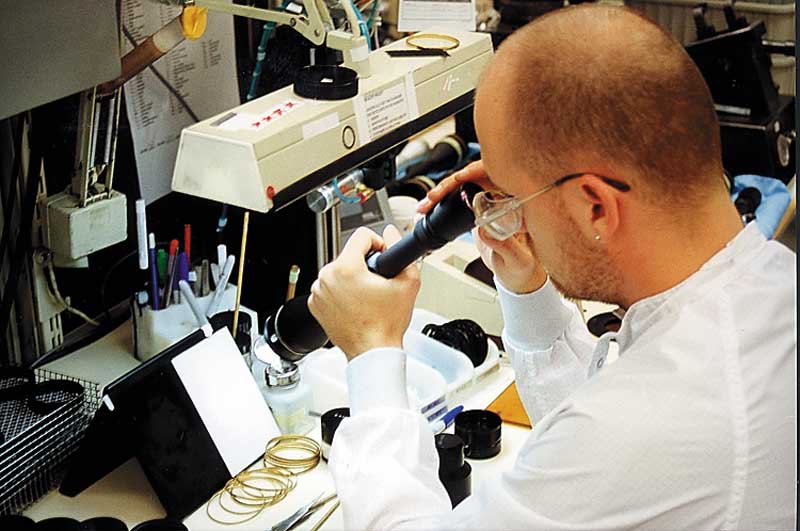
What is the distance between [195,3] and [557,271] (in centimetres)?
63

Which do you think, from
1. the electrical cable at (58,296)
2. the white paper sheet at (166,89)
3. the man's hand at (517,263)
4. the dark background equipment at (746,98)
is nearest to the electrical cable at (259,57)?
the white paper sheet at (166,89)

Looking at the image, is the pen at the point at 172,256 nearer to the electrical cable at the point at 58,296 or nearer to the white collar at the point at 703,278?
the electrical cable at the point at 58,296

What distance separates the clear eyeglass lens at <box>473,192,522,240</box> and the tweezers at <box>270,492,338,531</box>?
48cm

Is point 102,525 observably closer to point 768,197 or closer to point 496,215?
point 496,215

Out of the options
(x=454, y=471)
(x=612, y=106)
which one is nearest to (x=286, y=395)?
(x=454, y=471)

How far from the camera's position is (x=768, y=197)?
261 cm

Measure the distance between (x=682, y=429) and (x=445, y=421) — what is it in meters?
0.74

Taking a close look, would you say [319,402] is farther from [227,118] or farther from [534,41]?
[534,41]

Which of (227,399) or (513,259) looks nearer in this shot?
(513,259)

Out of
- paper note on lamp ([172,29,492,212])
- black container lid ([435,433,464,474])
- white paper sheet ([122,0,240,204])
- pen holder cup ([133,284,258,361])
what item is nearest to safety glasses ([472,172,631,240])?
paper note on lamp ([172,29,492,212])

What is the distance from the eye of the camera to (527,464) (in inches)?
42.2

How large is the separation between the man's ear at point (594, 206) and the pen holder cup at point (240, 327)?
0.75m

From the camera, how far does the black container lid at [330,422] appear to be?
1.62 metres

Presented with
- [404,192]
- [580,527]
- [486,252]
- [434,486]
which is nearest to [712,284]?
[580,527]
